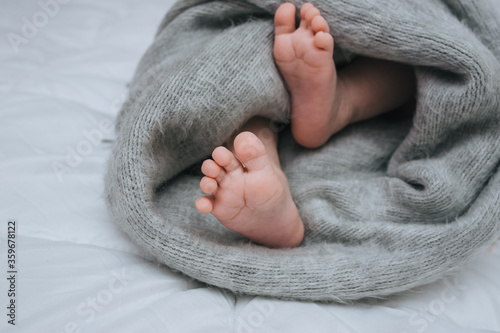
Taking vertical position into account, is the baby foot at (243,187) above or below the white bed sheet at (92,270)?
above

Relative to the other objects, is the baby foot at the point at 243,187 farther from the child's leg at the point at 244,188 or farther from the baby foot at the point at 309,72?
the baby foot at the point at 309,72

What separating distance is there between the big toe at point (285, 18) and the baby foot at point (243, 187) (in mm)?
244

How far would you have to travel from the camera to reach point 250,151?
1.82ft

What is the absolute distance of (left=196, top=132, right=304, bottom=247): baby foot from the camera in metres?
0.55

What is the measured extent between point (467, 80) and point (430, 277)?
0.29 meters

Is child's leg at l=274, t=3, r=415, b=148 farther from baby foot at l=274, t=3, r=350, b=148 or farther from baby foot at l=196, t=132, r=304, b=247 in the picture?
baby foot at l=196, t=132, r=304, b=247

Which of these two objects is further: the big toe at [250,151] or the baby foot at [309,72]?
the baby foot at [309,72]

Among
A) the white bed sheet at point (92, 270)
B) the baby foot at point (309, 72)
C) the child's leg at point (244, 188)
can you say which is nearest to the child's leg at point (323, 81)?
the baby foot at point (309, 72)

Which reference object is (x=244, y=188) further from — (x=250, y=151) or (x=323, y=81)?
(x=323, y=81)

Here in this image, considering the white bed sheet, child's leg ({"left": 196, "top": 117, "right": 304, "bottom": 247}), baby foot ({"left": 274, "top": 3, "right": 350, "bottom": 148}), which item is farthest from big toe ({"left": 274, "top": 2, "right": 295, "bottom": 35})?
the white bed sheet

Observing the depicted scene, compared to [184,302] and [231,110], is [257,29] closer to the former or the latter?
[231,110]

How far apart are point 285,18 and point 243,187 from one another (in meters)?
0.31

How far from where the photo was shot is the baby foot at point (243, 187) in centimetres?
55

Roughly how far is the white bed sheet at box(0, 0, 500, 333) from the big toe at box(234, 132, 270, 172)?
18 cm
